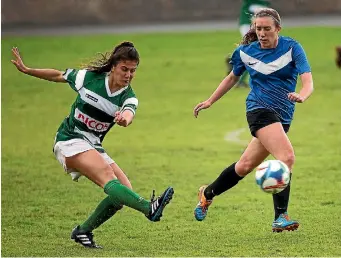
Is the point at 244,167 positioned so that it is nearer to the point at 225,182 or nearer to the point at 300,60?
the point at 225,182

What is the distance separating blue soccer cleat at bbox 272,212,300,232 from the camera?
916 centimetres

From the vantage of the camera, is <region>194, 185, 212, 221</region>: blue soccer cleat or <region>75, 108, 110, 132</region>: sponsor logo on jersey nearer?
<region>75, 108, 110, 132</region>: sponsor logo on jersey

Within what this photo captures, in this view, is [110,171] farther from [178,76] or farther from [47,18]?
[47,18]

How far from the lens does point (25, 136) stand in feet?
58.1

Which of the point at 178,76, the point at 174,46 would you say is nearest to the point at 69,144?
the point at 178,76

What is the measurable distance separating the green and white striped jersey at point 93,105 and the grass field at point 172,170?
0.98m

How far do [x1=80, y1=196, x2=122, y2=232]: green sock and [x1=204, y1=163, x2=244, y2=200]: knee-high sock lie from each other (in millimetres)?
1186

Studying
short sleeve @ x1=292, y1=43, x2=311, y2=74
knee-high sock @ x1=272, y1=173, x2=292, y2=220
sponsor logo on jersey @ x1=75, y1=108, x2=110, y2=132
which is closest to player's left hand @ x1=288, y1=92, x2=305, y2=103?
short sleeve @ x1=292, y1=43, x2=311, y2=74

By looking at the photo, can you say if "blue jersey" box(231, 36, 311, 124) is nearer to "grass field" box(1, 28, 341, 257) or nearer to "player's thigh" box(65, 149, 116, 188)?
"grass field" box(1, 28, 341, 257)

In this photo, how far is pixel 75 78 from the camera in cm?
923

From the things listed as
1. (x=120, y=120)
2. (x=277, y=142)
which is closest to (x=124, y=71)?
(x=120, y=120)

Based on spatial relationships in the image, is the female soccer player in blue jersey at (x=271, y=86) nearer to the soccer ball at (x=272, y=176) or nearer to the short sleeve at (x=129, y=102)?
the soccer ball at (x=272, y=176)

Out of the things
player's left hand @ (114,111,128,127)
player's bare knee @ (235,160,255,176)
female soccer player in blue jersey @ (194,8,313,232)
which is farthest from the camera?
player's bare knee @ (235,160,255,176)

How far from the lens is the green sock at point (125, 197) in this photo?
8.79 meters
